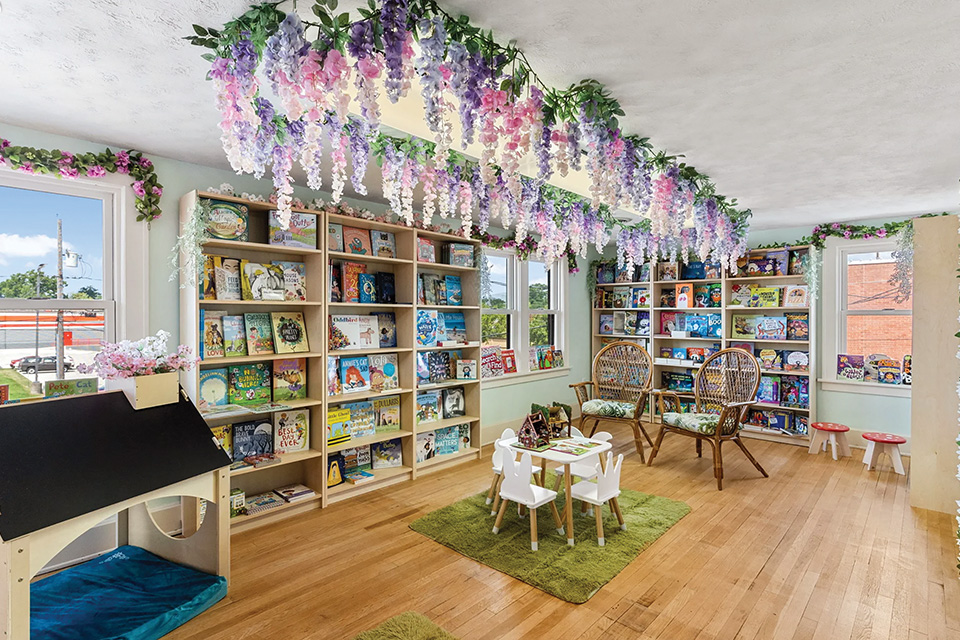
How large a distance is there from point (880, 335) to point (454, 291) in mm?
4292

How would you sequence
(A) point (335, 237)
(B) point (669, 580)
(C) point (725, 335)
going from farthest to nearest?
(C) point (725, 335) → (A) point (335, 237) → (B) point (669, 580)

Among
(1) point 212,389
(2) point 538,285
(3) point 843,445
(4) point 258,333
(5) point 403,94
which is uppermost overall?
(5) point 403,94

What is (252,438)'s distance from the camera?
3312mm

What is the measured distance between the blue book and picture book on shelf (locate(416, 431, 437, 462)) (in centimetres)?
119

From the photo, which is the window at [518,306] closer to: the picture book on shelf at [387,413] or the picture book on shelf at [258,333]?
the picture book on shelf at [387,413]

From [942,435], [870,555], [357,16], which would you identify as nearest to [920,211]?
[942,435]

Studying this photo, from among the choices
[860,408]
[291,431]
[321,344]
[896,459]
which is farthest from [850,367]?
[291,431]

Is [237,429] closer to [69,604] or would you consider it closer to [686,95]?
[69,604]

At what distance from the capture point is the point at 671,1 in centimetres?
153

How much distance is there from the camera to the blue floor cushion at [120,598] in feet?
6.69

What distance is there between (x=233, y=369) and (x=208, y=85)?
1835 mm

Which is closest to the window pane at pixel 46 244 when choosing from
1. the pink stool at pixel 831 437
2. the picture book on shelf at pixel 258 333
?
the picture book on shelf at pixel 258 333

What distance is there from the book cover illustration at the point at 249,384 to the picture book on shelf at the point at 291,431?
0.55ft

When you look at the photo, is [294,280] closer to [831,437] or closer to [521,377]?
[521,377]
